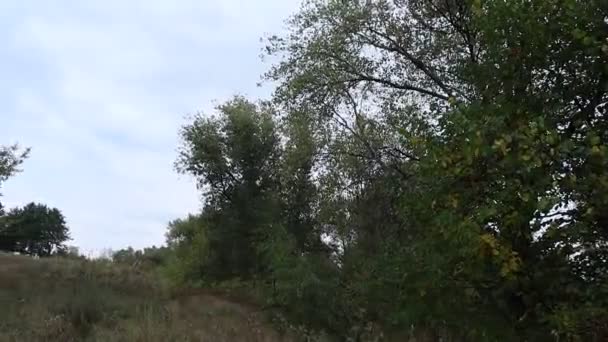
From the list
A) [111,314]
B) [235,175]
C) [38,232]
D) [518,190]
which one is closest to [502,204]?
[518,190]

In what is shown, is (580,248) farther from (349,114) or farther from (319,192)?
(319,192)

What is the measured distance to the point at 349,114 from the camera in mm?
19828

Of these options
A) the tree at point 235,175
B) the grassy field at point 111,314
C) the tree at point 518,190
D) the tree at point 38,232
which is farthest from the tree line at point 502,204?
the tree at point 38,232

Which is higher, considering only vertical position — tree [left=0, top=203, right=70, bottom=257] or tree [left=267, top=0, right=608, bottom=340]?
tree [left=0, top=203, right=70, bottom=257]

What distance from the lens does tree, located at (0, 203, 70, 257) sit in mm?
57628

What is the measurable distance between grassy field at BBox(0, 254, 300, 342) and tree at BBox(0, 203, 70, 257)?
3899 cm

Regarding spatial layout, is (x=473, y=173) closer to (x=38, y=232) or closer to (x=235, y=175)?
(x=235, y=175)

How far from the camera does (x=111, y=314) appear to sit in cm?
1296

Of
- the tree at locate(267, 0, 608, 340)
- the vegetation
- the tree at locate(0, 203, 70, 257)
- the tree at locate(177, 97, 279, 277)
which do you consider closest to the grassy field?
the vegetation

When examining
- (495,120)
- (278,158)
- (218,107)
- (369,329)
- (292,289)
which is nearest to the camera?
(495,120)

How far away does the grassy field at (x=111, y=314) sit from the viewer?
34.2 ft

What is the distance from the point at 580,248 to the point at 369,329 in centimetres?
571

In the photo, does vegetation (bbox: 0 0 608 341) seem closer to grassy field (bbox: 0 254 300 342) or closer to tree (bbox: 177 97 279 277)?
grassy field (bbox: 0 254 300 342)

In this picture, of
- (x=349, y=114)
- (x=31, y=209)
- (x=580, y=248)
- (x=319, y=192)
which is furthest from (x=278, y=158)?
(x=31, y=209)
